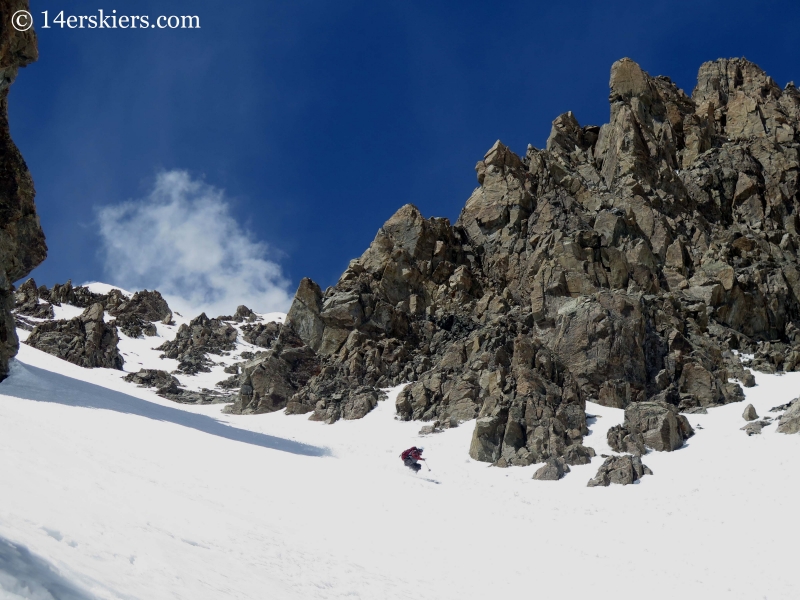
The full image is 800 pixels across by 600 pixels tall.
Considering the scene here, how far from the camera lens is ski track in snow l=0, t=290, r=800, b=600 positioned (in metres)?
8.91

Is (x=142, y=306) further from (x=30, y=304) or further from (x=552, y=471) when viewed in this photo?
(x=552, y=471)

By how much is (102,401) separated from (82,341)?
4559 centimetres

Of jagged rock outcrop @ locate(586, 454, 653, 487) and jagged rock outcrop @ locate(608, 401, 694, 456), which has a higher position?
jagged rock outcrop @ locate(608, 401, 694, 456)

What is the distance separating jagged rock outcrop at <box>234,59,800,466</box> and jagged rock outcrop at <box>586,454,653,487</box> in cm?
244

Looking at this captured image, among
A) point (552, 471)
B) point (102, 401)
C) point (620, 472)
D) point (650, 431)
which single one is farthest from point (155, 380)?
point (620, 472)

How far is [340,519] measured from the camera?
16.1 metres

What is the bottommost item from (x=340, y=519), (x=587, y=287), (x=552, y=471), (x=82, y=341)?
(x=340, y=519)

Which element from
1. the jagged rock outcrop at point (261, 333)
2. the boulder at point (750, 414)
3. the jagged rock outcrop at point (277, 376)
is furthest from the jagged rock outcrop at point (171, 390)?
the boulder at point (750, 414)

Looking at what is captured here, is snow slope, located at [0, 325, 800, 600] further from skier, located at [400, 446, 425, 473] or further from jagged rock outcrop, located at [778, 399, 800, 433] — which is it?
jagged rock outcrop, located at [778, 399, 800, 433]

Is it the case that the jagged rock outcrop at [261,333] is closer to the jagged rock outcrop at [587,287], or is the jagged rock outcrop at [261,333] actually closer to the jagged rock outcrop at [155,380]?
the jagged rock outcrop at [155,380]

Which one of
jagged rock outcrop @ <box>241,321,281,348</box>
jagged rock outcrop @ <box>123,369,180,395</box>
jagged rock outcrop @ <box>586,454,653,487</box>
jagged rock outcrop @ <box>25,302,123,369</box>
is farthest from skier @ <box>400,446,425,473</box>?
jagged rock outcrop @ <box>241,321,281,348</box>

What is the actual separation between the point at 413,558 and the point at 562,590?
340 centimetres

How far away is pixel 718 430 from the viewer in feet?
102

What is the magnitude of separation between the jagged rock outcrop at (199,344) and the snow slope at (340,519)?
44.3 meters
